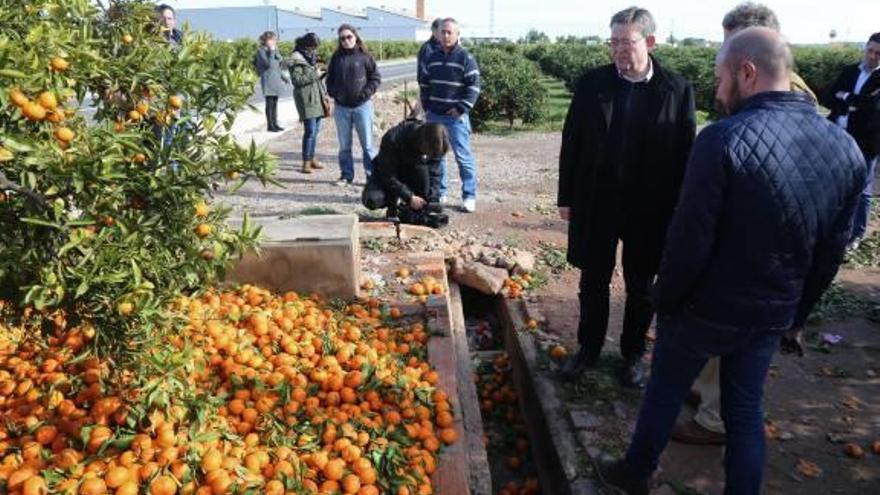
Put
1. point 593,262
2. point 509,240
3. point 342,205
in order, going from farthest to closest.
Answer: point 342,205 < point 509,240 < point 593,262

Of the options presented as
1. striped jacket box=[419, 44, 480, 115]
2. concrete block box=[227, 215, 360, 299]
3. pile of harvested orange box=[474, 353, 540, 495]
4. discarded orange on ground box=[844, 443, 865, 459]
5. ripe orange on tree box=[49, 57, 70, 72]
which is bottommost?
pile of harvested orange box=[474, 353, 540, 495]

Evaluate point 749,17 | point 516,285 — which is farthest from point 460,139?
point 749,17

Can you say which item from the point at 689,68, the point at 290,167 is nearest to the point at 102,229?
the point at 290,167

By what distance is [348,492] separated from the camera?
253 centimetres

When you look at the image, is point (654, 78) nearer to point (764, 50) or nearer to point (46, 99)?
point (764, 50)

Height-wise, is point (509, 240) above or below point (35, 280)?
below

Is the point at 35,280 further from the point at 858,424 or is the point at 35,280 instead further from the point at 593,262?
the point at 858,424

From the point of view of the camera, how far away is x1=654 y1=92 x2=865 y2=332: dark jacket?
2.17 m

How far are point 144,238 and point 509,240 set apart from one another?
4.94m

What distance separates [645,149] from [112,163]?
2413 millimetres

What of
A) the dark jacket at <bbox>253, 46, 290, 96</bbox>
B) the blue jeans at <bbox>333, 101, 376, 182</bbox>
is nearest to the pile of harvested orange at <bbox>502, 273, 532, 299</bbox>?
the blue jeans at <bbox>333, 101, 376, 182</bbox>

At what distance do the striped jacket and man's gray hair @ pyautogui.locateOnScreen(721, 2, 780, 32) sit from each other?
3948 millimetres

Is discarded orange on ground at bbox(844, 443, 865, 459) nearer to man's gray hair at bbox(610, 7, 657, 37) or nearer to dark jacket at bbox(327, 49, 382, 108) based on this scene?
man's gray hair at bbox(610, 7, 657, 37)

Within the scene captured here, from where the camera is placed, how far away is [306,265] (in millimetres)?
4266
